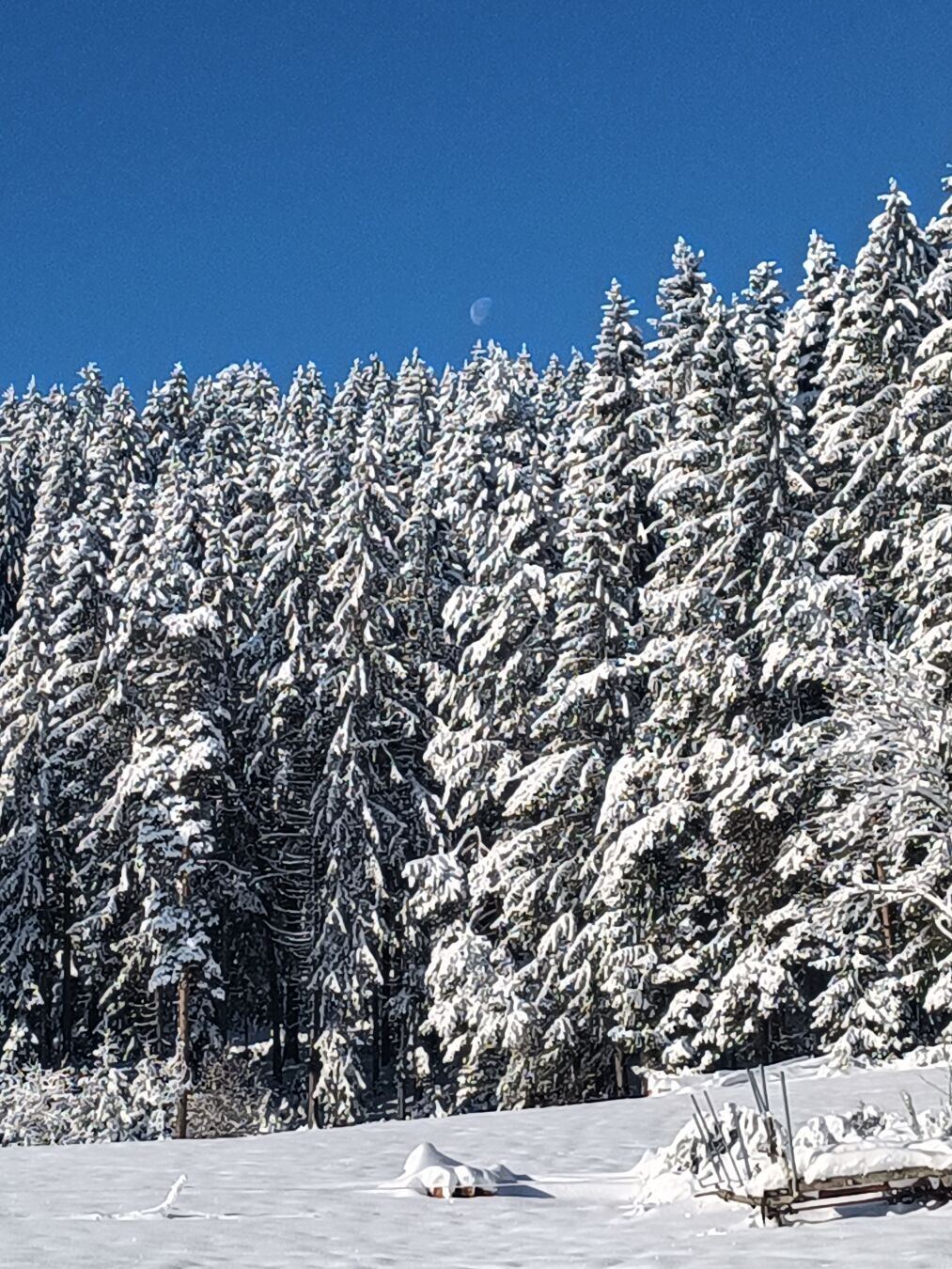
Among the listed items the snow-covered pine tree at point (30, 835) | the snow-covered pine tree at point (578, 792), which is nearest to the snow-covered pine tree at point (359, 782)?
the snow-covered pine tree at point (578, 792)

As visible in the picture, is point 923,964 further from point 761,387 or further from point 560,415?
point 560,415

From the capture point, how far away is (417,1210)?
1338cm

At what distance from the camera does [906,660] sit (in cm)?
2131

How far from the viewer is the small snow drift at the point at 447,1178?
14125 mm

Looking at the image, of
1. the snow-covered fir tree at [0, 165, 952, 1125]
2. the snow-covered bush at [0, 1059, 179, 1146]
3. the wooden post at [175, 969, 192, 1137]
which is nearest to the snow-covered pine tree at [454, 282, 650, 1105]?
the snow-covered fir tree at [0, 165, 952, 1125]

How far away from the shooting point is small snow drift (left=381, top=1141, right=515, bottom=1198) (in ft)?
46.3

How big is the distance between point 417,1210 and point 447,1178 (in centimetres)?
88

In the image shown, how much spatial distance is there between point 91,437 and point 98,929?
33.9 metres

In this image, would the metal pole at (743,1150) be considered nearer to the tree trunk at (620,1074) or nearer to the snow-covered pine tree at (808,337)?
the tree trunk at (620,1074)

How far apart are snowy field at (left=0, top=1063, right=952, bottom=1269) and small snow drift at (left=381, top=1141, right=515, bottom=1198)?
20 cm

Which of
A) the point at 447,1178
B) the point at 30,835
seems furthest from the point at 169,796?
the point at 447,1178

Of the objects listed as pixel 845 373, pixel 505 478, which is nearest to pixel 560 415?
pixel 505 478

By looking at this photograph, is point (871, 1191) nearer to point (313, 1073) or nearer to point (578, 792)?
point (578, 792)

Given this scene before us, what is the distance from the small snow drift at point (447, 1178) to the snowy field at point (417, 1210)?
7.8 inches
